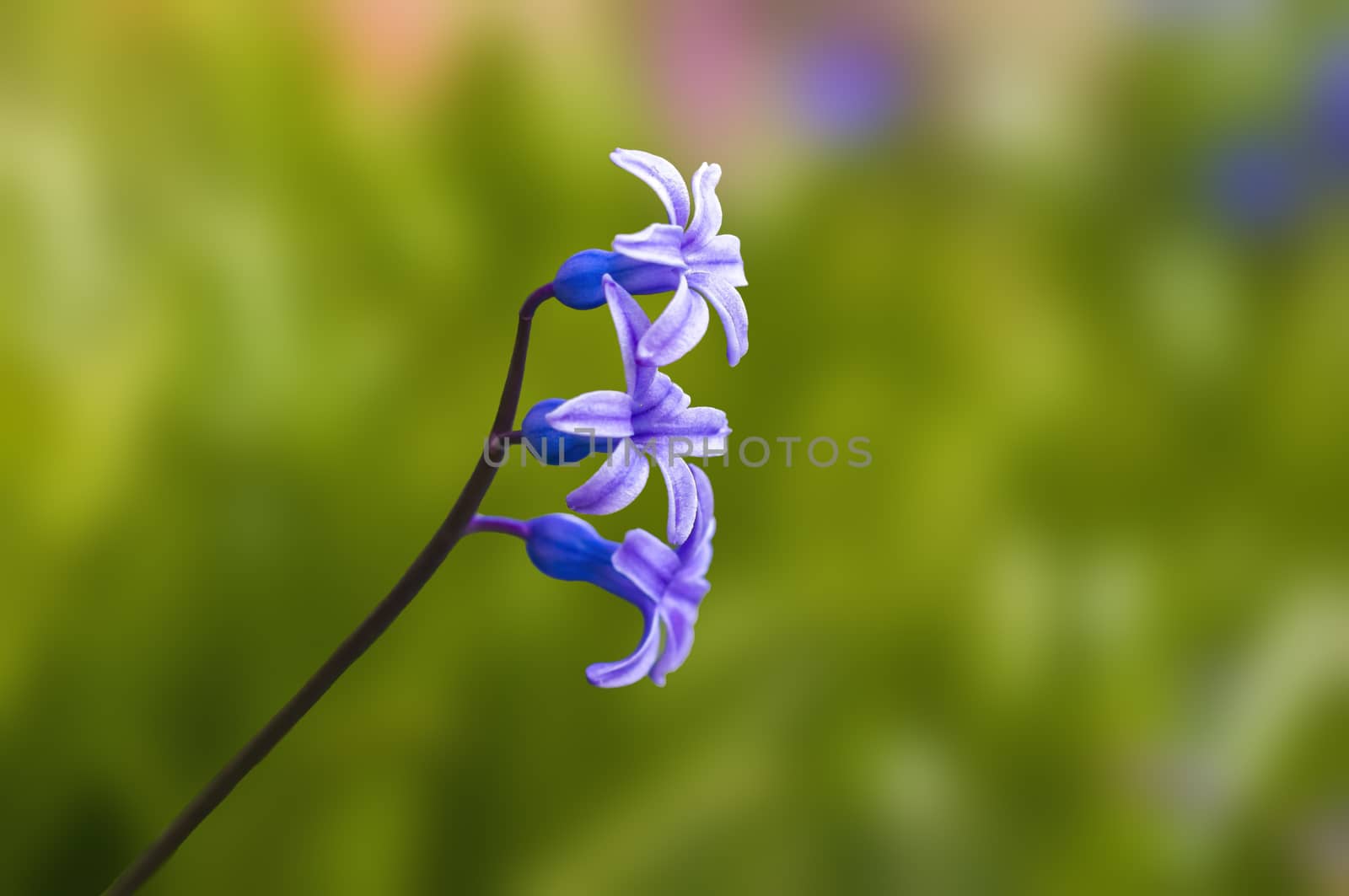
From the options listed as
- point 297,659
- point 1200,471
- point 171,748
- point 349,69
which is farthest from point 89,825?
point 1200,471

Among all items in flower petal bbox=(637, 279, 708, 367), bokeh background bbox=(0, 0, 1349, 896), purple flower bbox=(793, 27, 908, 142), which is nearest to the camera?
flower petal bbox=(637, 279, 708, 367)

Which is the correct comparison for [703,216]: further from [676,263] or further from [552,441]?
[552,441]

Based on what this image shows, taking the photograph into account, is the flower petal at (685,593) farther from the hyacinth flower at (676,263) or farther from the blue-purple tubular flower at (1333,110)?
the blue-purple tubular flower at (1333,110)

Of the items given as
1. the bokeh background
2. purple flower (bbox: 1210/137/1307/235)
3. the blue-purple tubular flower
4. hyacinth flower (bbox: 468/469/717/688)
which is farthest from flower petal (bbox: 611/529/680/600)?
the blue-purple tubular flower

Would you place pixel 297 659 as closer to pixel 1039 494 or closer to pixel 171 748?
pixel 171 748

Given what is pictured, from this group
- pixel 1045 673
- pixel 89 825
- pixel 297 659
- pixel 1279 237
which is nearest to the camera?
pixel 89 825

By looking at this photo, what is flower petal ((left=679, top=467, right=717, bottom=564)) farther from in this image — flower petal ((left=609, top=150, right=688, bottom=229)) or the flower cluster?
flower petal ((left=609, top=150, right=688, bottom=229))
